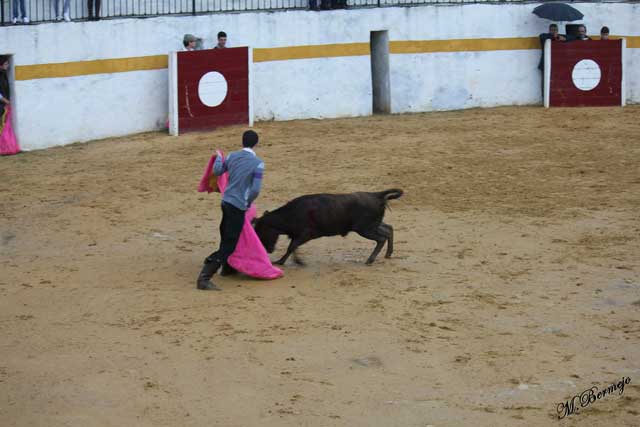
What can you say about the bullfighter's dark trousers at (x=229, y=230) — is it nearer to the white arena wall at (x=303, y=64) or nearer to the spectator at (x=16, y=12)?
the white arena wall at (x=303, y=64)

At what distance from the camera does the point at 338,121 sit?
61.4ft

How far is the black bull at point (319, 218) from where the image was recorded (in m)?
10.5

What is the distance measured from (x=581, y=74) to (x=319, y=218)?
419 inches

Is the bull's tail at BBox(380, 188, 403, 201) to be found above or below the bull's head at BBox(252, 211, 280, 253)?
above

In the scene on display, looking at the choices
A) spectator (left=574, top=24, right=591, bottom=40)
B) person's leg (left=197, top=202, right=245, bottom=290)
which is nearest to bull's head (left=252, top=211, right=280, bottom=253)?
person's leg (left=197, top=202, right=245, bottom=290)

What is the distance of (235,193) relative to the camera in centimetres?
980

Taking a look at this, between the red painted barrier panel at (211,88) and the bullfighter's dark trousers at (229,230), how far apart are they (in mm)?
7592

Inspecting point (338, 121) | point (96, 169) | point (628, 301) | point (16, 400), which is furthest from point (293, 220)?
point (338, 121)

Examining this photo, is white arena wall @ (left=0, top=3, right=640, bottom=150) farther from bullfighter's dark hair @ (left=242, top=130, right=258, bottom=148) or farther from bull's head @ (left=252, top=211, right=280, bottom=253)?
bullfighter's dark hair @ (left=242, top=130, right=258, bottom=148)

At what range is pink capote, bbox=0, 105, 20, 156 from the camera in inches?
630

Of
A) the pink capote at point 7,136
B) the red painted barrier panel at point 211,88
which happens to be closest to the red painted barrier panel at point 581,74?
the red painted barrier panel at point 211,88

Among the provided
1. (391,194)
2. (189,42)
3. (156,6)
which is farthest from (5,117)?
(391,194)

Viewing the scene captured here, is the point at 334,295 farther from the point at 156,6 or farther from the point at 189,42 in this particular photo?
the point at 156,6

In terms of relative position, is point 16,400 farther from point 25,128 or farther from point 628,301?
point 25,128
